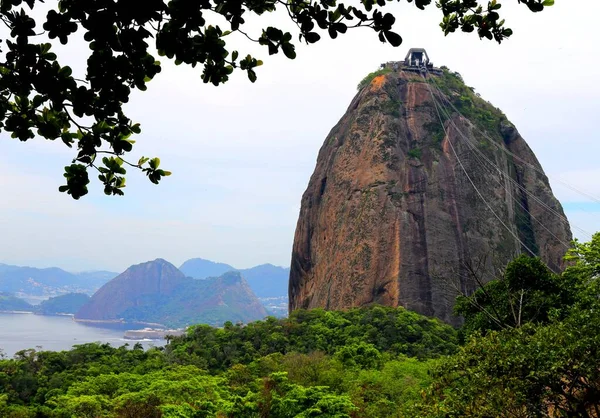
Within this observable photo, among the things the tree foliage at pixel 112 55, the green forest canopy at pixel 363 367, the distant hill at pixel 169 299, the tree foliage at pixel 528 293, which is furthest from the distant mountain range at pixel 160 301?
the tree foliage at pixel 112 55

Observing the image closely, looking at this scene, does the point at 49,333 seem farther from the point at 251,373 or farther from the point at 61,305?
the point at 251,373

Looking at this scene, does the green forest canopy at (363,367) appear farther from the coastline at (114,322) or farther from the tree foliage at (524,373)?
the coastline at (114,322)

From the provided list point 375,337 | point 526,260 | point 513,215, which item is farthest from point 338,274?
point 526,260

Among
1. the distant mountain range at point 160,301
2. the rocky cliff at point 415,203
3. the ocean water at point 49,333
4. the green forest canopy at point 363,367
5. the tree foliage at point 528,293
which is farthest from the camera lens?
the distant mountain range at point 160,301

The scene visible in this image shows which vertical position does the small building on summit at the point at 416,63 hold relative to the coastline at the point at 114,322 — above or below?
above

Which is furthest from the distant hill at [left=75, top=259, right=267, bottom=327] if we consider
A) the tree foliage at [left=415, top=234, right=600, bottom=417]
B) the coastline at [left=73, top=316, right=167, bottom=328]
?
the tree foliage at [left=415, top=234, right=600, bottom=417]

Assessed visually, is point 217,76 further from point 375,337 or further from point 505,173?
point 505,173
